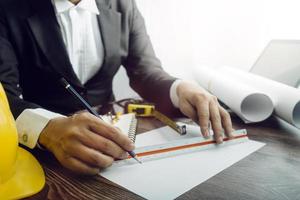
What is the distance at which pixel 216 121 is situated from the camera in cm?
63

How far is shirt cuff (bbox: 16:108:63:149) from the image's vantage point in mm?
550

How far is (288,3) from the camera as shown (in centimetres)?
112

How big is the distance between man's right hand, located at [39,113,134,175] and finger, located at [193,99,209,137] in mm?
199

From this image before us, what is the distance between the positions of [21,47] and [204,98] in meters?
0.53

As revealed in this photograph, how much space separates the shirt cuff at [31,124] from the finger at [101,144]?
11 centimetres

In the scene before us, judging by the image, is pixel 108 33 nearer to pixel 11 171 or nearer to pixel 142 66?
pixel 142 66

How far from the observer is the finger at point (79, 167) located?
0.47 meters

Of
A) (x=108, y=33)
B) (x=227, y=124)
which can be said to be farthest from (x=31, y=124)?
(x=108, y=33)

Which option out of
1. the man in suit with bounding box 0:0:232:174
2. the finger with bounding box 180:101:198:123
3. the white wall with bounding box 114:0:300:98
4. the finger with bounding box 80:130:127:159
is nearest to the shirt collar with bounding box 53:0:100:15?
the man in suit with bounding box 0:0:232:174

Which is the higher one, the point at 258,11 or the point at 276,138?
the point at 258,11

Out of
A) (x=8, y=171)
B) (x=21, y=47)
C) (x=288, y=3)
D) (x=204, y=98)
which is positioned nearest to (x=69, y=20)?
(x=21, y=47)

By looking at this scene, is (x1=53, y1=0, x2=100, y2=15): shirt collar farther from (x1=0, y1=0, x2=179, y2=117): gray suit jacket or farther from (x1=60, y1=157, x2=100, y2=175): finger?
(x1=60, y1=157, x2=100, y2=175): finger

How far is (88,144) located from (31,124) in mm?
158

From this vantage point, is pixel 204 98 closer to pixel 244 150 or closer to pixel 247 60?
pixel 244 150
